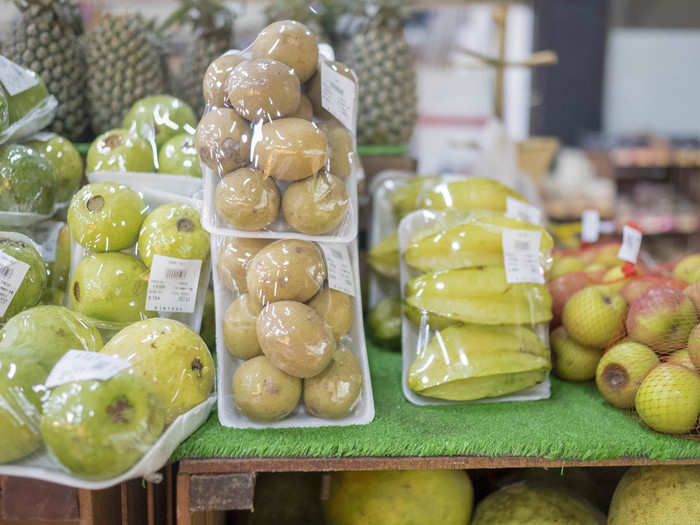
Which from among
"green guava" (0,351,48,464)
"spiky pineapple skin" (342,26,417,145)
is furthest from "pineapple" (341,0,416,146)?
"green guava" (0,351,48,464)

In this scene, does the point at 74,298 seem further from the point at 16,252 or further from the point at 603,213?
the point at 603,213

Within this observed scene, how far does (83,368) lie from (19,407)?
10 centimetres

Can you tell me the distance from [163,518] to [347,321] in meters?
0.58

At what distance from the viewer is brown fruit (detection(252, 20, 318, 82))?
1.14 metres

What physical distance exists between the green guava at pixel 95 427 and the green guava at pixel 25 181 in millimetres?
562

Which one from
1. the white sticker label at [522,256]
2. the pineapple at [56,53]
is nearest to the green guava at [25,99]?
the pineapple at [56,53]

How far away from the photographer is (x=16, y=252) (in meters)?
1.14

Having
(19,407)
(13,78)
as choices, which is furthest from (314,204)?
(13,78)

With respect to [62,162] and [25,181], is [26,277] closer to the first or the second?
[25,181]

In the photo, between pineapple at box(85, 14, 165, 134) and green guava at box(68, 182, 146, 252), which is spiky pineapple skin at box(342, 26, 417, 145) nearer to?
pineapple at box(85, 14, 165, 134)

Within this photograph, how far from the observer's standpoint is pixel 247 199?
108cm

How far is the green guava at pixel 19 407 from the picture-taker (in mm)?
856

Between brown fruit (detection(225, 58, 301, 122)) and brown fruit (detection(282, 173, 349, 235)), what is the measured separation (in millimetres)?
140

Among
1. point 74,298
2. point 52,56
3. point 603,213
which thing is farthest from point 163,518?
point 603,213
